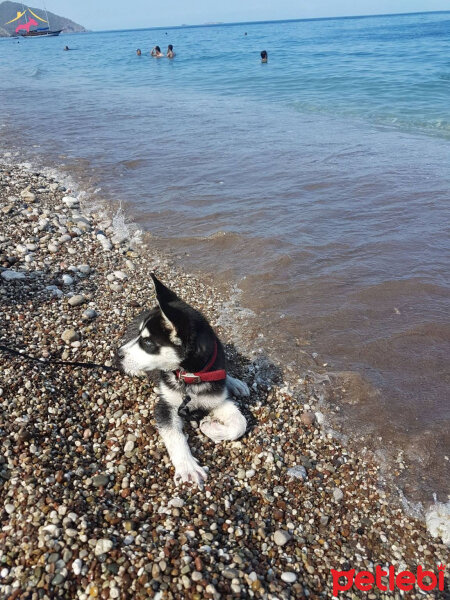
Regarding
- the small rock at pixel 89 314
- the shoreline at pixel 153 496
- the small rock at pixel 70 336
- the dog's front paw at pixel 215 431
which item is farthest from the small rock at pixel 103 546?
the small rock at pixel 89 314

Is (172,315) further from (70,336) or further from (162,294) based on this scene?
(70,336)

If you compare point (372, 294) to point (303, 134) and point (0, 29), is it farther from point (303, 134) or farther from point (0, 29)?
point (0, 29)

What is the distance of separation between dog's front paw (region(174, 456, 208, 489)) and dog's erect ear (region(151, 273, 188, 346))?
3.68 feet

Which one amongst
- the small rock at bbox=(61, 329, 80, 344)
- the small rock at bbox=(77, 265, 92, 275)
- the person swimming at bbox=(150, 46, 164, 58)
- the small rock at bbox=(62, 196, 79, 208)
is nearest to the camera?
the small rock at bbox=(61, 329, 80, 344)

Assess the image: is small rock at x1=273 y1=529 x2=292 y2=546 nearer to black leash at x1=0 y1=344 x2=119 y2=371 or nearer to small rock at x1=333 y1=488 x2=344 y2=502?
small rock at x1=333 y1=488 x2=344 y2=502

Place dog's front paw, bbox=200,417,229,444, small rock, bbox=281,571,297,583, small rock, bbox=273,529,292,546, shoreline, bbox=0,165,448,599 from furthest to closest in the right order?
dog's front paw, bbox=200,417,229,444, small rock, bbox=273,529,292,546, small rock, bbox=281,571,297,583, shoreline, bbox=0,165,448,599

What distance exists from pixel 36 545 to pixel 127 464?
1017 mm

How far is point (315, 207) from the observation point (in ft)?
30.4

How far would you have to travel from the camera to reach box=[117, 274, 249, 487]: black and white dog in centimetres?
A: 379

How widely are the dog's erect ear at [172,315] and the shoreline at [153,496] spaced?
3.79 ft

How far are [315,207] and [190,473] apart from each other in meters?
7.08

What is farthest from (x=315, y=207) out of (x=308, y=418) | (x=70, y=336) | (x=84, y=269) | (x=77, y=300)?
(x=70, y=336)

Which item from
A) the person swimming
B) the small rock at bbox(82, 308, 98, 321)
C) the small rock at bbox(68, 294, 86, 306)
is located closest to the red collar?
the small rock at bbox(82, 308, 98, 321)

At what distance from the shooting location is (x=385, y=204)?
922cm
